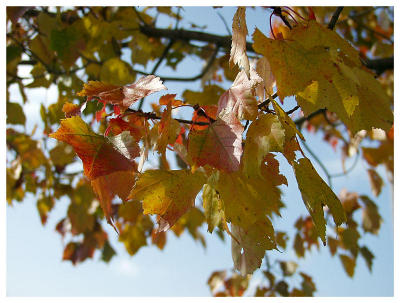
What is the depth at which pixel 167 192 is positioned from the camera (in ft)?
1.81

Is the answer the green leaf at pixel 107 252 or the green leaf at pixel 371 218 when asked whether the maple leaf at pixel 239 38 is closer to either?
the green leaf at pixel 371 218

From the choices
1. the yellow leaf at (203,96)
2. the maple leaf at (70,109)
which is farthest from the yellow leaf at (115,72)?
the maple leaf at (70,109)

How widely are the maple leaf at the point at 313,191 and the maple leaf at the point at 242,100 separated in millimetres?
90

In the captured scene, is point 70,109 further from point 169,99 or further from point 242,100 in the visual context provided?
point 242,100

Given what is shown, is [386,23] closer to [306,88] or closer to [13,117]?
[306,88]

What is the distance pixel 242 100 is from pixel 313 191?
0.48 feet

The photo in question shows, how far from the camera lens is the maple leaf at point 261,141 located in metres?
0.48

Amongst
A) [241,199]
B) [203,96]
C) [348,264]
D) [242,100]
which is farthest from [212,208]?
[348,264]

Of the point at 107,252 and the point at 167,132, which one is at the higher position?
the point at 167,132

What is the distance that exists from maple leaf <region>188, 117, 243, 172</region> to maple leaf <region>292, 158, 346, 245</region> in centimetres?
10

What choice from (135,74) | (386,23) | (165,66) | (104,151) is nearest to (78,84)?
(135,74)

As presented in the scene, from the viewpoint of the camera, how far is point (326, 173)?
192cm

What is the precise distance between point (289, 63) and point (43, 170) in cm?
153

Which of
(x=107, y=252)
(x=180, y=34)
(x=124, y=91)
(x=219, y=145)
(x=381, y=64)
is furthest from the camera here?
(x=107, y=252)
